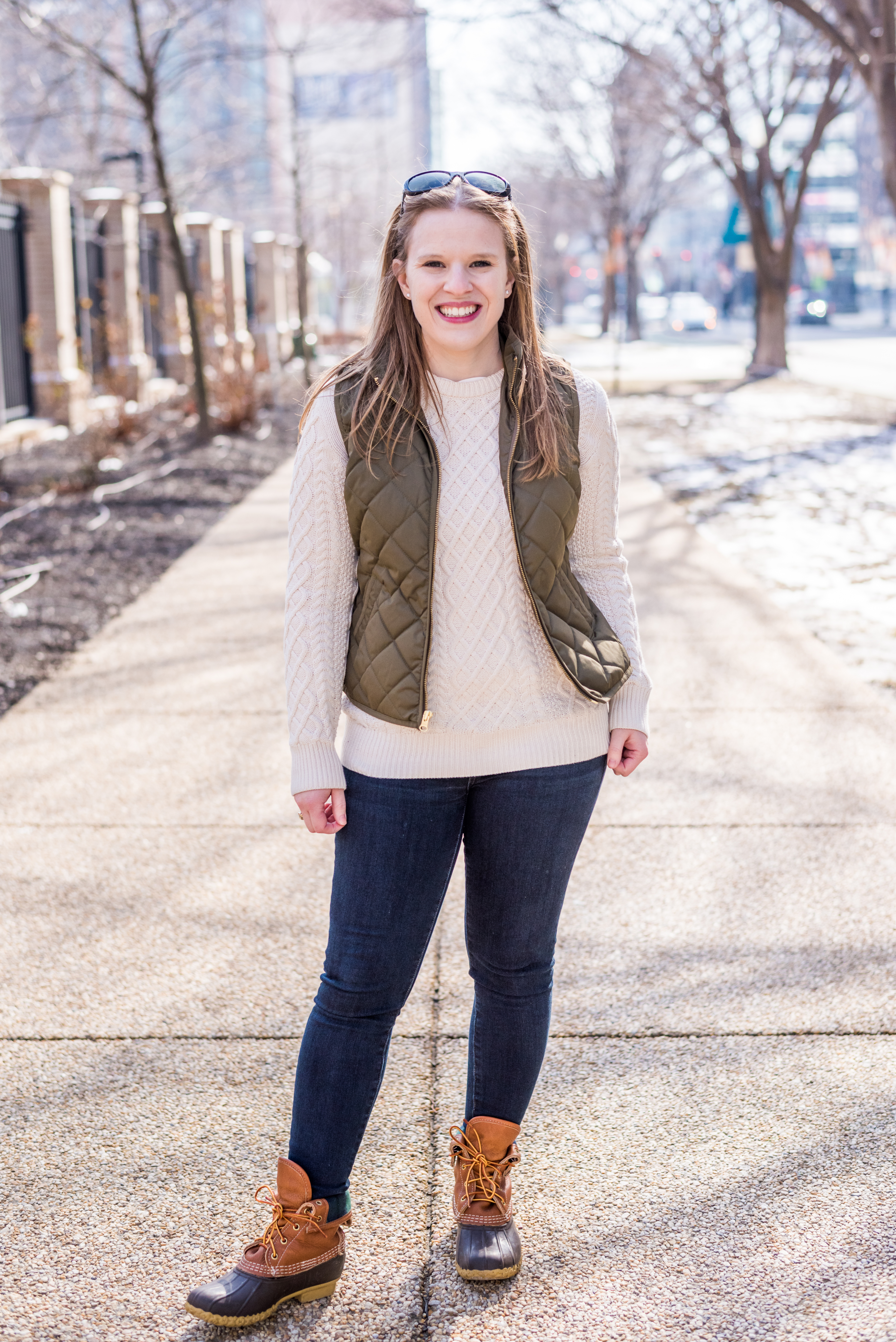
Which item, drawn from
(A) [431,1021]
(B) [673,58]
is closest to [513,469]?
(A) [431,1021]

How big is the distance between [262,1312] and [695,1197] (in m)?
0.83

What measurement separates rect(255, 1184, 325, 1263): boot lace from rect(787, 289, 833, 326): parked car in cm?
4950

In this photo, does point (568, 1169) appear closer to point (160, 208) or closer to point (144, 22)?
point (144, 22)

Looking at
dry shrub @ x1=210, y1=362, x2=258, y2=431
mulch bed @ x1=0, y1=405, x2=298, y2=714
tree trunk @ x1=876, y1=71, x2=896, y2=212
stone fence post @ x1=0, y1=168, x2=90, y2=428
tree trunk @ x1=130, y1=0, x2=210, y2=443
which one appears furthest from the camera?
dry shrub @ x1=210, y1=362, x2=258, y2=431

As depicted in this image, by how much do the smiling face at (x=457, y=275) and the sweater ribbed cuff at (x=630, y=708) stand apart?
2.07 feet

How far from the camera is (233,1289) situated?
2.26 metres

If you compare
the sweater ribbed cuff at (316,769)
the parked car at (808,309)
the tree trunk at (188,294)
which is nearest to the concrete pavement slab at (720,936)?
the sweater ribbed cuff at (316,769)

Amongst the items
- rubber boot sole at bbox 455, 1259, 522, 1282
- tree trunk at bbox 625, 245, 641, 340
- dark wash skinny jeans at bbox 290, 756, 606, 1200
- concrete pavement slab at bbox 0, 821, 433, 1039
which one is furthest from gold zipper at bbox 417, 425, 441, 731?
tree trunk at bbox 625, 245, 641, 340

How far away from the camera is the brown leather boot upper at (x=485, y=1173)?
2438 mm

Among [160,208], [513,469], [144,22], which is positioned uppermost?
[144,22]

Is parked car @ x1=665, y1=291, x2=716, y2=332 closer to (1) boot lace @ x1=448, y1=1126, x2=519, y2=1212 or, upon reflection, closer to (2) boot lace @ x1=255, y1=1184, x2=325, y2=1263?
(1) boot lace @ x1=448, y1=1126, x2=519, y2=1212

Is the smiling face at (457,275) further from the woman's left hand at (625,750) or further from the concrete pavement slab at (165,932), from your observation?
the concrete pavement slab at (165,932)

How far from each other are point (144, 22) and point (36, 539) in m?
9.10

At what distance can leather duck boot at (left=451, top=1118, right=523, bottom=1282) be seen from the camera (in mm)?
2389
